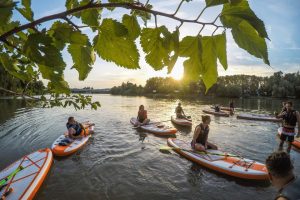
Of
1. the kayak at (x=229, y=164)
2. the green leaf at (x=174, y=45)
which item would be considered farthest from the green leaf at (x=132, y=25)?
the kayak at (x=229, y=164)

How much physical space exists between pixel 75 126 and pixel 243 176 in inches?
397

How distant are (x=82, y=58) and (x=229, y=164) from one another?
10.5m

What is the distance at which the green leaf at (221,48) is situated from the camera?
2.45 ft

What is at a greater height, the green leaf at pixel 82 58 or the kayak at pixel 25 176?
the green leaf at pixel 82 58

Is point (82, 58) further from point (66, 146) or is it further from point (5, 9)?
point (66, 146)

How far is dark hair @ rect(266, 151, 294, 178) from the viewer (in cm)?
341

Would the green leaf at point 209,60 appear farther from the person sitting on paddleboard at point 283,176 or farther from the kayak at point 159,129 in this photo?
the kayak at point 159,129

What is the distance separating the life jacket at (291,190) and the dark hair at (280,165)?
0.16 m

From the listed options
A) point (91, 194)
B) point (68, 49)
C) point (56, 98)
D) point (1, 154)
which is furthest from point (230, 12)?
point (1, 154)

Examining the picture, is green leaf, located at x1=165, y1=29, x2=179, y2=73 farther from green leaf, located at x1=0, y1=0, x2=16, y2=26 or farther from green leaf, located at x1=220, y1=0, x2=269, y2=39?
green leaf, located at x1=0, y1=0, x2=16, y2=26

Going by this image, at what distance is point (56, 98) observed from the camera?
3486mm

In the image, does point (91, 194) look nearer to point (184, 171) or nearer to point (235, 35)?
point (184, 171)

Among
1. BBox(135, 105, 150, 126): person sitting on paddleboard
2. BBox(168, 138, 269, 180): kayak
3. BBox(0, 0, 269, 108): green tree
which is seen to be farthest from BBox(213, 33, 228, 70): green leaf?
BBox(135, 105, 150, 126): person sitting on paddleboard

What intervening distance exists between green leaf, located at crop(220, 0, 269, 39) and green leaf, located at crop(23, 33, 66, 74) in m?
0.51
